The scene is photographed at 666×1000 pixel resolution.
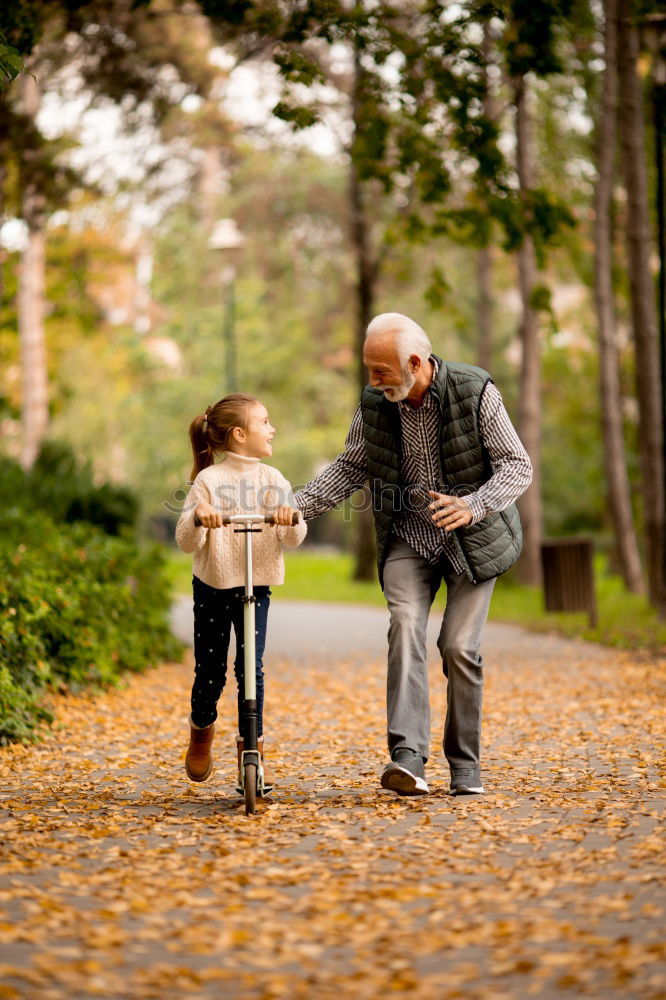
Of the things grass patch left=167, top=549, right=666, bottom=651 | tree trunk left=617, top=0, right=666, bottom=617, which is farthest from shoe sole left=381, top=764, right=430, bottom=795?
tree trunk left=617, top=0, right=666, bottom=617

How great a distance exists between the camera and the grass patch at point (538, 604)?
583 inches

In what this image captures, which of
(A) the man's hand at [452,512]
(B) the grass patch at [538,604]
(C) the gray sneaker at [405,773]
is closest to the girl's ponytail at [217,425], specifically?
(A) the man's hand at [452,512]

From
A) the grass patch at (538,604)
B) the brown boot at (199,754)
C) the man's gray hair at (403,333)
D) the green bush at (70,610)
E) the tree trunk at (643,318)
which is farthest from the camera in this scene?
the tree trunk at (643,318)

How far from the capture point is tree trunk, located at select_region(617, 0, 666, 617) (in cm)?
1572

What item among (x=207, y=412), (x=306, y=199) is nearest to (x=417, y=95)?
(x=207, y=412)

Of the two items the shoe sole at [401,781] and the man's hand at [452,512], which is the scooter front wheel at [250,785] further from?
the man's hand at [452,512]

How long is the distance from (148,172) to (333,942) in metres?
18.5

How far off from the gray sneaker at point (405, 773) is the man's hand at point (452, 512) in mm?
1016

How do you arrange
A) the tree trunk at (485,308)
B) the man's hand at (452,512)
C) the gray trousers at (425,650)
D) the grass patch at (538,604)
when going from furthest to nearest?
1. the tree trunk at (485,308)
2. the grass patch at (538,604)
3. the gray trousers at (425,650)
4. the man's hand at (452,512)

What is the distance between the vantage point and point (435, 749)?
26.5ft

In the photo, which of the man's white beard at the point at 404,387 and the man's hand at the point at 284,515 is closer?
the man's hand at the point at 284,515

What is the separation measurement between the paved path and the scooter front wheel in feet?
0.24

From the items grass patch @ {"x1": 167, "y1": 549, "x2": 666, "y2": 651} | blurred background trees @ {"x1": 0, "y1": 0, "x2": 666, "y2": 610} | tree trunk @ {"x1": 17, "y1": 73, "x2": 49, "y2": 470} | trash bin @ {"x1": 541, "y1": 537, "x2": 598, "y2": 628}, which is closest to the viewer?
blurred background trees @ {"x1": 0, "y1": 0, "x2": 666, "y2": 610}

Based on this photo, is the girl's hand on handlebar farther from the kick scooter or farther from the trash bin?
the trash bin
